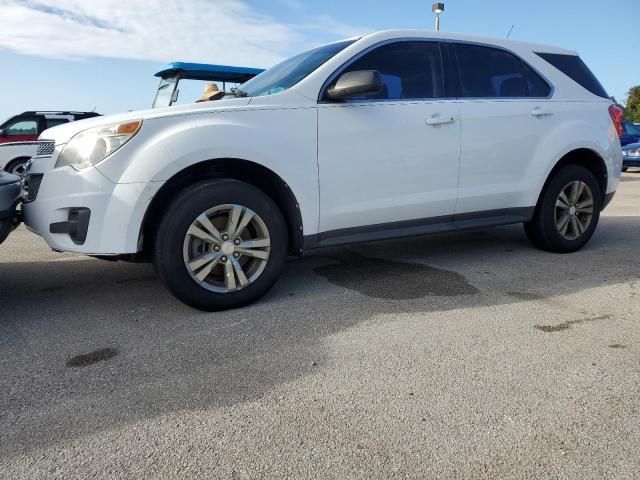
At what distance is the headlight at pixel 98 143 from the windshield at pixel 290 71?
1038mm

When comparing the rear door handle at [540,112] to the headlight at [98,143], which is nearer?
the headlight at [98,143]

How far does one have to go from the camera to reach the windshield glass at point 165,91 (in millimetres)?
11040

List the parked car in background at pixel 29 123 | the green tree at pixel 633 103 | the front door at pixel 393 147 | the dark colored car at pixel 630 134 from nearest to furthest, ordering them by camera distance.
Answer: the front door at pixel 393 147, the parked car in background at pixel 29 123, the dark colored car at pixel 630 134, the green tree at pixel 633 103

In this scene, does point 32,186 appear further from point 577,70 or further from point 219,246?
point 577,70

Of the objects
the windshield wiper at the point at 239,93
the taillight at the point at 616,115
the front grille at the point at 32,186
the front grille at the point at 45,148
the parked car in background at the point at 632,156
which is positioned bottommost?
the parked car in background at the point at 632,156

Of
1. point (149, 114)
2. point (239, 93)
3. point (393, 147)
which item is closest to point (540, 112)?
point (393, 147)

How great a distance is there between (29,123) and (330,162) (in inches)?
461

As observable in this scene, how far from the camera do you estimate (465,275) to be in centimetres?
418

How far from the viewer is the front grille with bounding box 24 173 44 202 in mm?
3322

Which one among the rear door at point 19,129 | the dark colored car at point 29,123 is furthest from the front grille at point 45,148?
the rear door at point 19,129

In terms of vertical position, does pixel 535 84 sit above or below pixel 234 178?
above

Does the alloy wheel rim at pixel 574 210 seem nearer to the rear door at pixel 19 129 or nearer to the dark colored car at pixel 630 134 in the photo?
the rear door at pixel 19 129

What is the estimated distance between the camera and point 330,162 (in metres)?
3.58

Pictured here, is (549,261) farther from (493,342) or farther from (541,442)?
(541,442)
